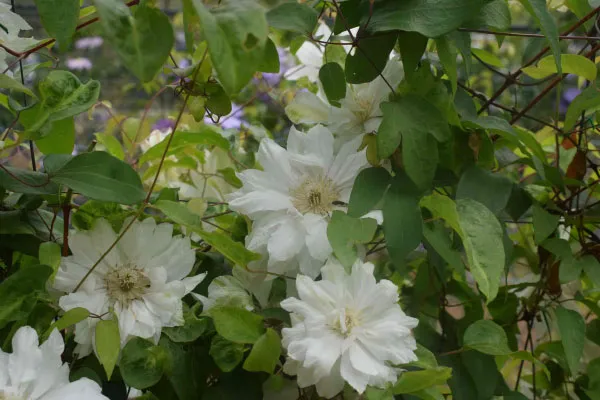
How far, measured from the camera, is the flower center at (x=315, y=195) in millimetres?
471

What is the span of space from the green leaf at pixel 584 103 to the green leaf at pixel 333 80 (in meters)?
0.19

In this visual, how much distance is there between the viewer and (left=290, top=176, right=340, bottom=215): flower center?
471 mm

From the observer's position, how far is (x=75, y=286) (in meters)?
0.44

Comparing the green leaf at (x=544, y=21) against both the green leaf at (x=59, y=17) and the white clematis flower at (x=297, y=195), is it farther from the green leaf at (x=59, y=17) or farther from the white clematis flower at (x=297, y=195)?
the green leaf at (x=59, y=17)

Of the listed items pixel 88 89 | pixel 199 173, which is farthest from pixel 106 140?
pixel 88 89

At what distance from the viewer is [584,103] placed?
52cm

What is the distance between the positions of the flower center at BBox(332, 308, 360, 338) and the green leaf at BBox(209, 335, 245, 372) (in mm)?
63

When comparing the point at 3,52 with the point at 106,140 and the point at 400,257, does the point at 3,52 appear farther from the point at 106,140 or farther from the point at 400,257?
the point at 400,257

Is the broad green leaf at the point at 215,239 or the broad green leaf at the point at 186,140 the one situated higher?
the broad green leaf at the point at 215,239

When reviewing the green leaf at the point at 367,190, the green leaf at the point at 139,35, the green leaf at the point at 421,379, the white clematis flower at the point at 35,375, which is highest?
the green leaf at the point at 139,35

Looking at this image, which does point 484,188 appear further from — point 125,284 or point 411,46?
point 125,284

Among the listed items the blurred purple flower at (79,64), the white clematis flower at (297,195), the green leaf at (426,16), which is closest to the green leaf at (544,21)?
the green leaf at (426,16)

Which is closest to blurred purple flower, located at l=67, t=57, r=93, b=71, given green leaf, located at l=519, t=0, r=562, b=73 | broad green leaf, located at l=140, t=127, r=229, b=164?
broad green leaf, located at l=140, t=127, r=229, b=164

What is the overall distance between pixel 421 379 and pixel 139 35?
0.25 m
